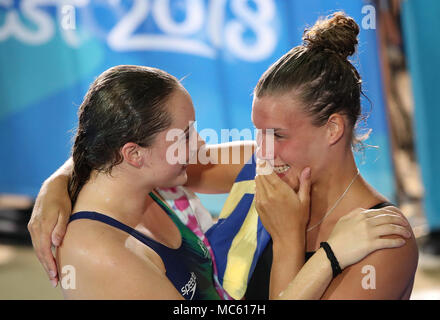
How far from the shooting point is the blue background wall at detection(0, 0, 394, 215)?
3.08 meters

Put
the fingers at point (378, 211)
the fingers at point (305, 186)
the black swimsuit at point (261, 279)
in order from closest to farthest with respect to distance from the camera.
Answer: the fingers at point (378, 211)
the fingers at point (305, 186)
the black swimsuit at point (261, 279)

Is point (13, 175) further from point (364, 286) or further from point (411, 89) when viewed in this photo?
point (364, 286)

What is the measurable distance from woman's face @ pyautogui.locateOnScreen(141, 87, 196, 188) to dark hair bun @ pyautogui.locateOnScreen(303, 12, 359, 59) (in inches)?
14.7

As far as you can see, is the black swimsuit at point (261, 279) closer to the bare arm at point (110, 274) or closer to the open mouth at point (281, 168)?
the open mouth at point (281, 168)

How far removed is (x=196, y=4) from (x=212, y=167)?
167 cm

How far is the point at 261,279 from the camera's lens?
4.91ft

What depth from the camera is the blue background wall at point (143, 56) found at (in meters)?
3.08

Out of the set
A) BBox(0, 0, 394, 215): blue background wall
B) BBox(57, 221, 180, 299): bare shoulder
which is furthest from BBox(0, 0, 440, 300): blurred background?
BBox(57, 221, 180, 299): bare shoulder

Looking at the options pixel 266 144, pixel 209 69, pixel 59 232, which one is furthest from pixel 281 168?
pixel 209 69

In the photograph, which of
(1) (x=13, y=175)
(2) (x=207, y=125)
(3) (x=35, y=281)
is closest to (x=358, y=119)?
(2) (x=207, y=125)

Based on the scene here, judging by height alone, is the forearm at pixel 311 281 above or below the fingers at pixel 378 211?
below

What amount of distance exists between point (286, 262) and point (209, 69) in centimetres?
209

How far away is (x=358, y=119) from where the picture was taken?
1453 millimetres

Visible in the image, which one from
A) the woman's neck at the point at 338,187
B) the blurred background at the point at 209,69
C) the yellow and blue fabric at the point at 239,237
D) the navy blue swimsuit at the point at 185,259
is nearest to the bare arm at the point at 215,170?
the yellow and blue fabric at the point at 239,237
